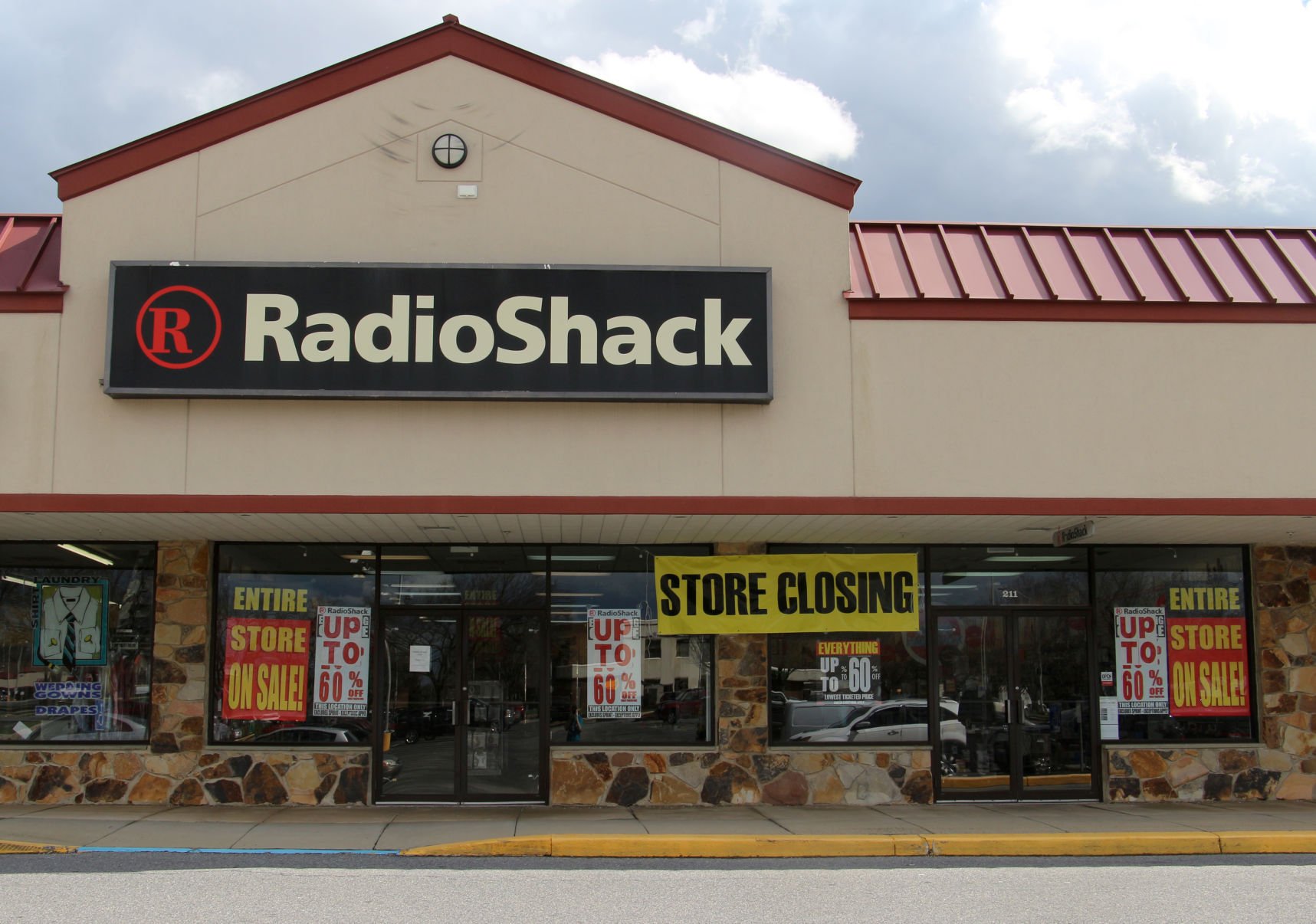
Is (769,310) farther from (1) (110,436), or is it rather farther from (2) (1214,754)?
(2) (1214,754)

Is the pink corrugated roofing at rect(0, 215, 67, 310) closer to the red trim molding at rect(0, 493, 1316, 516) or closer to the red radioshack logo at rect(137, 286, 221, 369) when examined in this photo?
the red radioshack logo at rect(137, 286, 221, 369)

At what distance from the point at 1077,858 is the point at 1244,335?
576 centimetres

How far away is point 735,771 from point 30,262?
9540 mm

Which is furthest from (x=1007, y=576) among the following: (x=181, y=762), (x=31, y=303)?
(x=31, y=303)

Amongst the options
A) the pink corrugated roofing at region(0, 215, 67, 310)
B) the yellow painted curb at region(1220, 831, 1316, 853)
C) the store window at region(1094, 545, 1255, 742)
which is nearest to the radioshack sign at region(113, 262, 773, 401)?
the pink corrugated roofing at region(0, 215, 67, 310)

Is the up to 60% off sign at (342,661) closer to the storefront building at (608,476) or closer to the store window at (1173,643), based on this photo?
the storefront building at (608,476)

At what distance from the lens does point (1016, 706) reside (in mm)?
14641

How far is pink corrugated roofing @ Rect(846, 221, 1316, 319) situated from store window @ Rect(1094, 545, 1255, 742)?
340cm

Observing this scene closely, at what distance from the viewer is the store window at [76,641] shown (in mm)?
13922

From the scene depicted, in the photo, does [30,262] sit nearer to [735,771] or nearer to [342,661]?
[342,661]

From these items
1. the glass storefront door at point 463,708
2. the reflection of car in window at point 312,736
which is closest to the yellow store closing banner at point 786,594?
the glass storefront door at point 463,708

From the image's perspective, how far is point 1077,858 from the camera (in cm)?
1151

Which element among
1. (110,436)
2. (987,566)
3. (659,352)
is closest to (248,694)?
(110,436)

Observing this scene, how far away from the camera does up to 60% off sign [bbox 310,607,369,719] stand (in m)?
14.1
